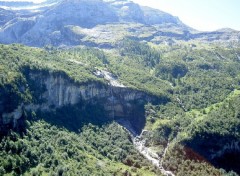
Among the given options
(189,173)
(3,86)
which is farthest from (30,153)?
(189,173)

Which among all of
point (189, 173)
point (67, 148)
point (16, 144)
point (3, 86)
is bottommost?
point (189, 173)

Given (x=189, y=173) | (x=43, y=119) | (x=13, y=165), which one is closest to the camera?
(x=13, y=165)

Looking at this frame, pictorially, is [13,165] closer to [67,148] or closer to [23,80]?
[67,148]

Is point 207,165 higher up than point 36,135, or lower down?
lower down

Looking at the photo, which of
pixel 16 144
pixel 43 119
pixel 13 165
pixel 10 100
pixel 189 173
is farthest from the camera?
pixel 43 119

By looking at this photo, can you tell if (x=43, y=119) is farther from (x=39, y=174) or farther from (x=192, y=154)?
(x=192, y=154)

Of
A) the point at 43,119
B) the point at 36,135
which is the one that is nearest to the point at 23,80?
the point at 43,119

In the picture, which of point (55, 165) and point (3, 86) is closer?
point (55, 165)

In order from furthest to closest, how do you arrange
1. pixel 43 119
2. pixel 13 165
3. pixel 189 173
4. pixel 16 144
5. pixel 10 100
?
pixel 43 119 < pixel 189 173 < pixel 10 100 < pixel 16 144 < pixel 13 165

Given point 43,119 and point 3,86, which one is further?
point 43,119
